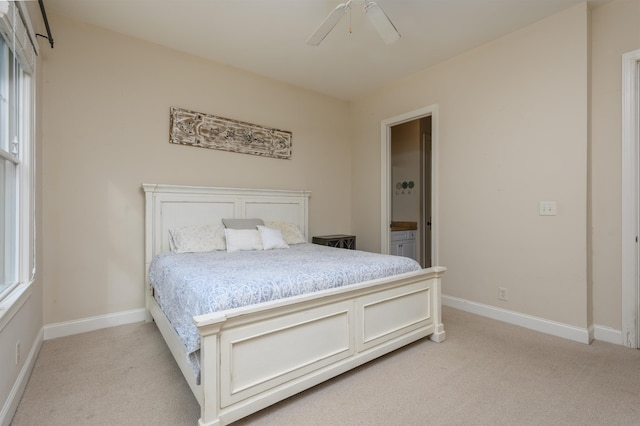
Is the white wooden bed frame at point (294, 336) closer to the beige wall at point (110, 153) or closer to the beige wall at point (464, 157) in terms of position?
the beige wall at point (110, 153)

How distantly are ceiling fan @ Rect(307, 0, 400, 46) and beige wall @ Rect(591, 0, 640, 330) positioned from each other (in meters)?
1.78

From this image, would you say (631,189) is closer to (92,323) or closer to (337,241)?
(337,241)

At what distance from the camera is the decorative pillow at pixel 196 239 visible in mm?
2842

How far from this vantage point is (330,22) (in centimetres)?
207

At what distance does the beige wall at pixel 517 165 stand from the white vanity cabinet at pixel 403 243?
3.38 feet

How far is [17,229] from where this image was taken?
6.38 feet

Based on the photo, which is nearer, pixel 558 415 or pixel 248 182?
pixel 558 415

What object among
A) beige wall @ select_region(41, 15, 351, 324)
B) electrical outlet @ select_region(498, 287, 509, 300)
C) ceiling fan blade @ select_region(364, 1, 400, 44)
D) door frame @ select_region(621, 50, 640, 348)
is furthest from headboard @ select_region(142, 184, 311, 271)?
door frame @ select_region(621, 50, 640, 348)

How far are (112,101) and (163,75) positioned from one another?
1.83ft

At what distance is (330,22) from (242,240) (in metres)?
1.97

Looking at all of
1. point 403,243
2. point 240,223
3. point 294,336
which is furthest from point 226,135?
point 403,243

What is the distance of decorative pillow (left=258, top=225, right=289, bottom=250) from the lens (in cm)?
303

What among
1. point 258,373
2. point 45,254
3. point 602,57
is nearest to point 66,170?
point 45,254

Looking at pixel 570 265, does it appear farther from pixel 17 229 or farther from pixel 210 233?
pixel 17 229
